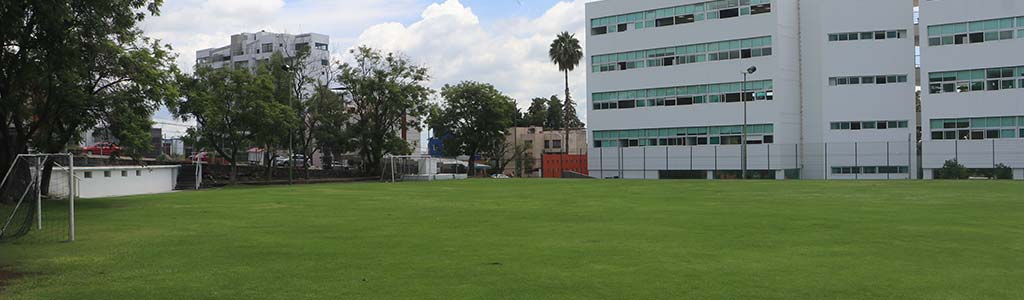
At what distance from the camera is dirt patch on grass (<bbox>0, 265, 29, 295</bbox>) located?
8711mm

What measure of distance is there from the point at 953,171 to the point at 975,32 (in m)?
9.58

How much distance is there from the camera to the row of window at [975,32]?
1951 inches

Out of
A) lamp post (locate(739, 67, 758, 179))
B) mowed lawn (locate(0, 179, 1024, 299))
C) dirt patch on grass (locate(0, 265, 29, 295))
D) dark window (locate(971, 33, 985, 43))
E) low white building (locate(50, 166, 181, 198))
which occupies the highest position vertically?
dark window (locate(971, 33, 985, 43))

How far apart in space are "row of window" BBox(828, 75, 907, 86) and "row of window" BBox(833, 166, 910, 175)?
614 centimetres

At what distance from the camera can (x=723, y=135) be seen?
58.8m

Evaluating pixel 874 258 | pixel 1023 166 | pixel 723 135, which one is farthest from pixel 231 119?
pixel 1023 166

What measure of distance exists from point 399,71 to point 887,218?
4556 centimetres

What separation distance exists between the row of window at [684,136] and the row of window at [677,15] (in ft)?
28.4

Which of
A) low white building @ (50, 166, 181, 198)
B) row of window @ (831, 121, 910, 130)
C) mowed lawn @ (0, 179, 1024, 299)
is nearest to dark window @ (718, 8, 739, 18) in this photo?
row of window @ (831, 121, 910, 130)

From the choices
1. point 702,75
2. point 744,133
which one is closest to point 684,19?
point 702,75

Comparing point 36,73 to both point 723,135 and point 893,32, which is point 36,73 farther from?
point 893,32

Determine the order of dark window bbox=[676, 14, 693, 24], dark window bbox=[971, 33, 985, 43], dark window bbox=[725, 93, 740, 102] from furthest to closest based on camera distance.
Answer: dark window bbox=[676, 14, 693, 24] → dark window bbox=[725, 93, 740, 102] → dark window bbox=[971, 33, 985, 43]

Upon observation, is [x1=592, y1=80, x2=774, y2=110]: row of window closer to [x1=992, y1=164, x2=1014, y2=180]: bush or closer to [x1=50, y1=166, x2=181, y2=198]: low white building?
[x1=992, y1=164, x2=1014, y2=180]: bush

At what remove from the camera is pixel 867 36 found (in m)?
54.2
